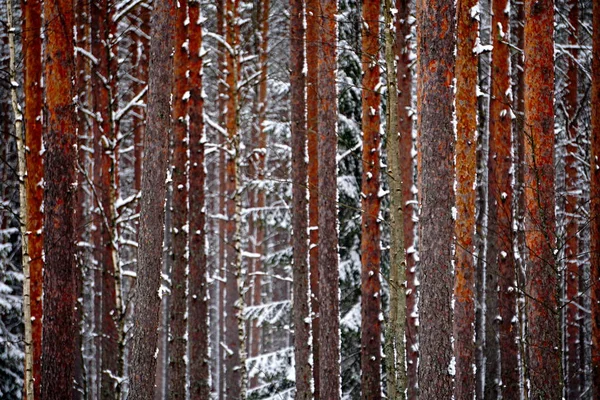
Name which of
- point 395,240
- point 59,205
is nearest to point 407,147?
point 395,240

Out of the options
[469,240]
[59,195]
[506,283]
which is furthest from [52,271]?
[506,283]

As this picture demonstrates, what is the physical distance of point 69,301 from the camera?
936cm

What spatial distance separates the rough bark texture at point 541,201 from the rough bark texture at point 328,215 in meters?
3.25

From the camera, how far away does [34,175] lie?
526 inches

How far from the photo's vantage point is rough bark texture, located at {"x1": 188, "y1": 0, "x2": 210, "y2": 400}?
13406 mm

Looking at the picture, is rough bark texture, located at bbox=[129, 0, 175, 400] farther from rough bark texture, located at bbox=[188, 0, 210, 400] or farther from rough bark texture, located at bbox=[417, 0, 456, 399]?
rough bark texture, located at bbox=[188, 0, 210, 400]

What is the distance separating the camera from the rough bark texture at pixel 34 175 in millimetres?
12984

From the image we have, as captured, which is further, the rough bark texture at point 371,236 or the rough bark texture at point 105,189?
the rough bark texture at point 105,189

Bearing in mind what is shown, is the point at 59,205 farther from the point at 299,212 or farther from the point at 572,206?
the point at 572,206

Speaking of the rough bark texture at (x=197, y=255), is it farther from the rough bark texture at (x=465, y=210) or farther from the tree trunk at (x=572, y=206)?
the tree trunk at (x=572, y=206)

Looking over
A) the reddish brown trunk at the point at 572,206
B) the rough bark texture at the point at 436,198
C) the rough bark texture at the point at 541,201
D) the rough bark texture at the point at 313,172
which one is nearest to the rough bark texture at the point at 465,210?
the rough bark texture at the point at 541,201

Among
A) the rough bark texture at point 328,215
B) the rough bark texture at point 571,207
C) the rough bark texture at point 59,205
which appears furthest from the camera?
the rough bark texture at point 571,207

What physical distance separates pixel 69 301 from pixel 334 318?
4.49 m

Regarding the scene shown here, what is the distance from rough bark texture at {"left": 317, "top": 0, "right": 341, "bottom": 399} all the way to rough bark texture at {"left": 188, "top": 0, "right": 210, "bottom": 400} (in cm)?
335
